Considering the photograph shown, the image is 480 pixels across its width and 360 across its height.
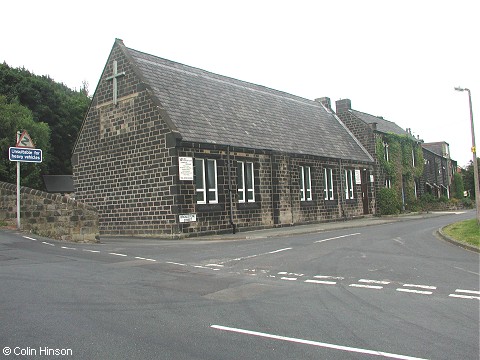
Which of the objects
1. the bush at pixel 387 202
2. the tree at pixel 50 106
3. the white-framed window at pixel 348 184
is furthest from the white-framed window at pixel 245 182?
the tree at pixel 50 106

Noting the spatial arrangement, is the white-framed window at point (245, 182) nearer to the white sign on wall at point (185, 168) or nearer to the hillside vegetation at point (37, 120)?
the white sign on wall at point (185, 168)

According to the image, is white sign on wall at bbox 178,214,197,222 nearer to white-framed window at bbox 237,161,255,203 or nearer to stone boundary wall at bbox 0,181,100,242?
white-framed window at bbox 237,161,255,203

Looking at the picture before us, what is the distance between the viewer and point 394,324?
19.8 ft

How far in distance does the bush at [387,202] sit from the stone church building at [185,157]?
8767 millimetres

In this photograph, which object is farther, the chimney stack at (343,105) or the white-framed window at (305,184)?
the chimney stack at (343,105)

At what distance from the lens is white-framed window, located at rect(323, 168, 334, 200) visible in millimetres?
30234

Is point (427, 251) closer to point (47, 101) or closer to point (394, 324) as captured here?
point (394, 324)

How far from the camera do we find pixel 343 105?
3966 cm

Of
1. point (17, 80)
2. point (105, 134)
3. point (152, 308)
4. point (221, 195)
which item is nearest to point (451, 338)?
point (152, 308)

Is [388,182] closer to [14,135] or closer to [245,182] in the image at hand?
[245,182]

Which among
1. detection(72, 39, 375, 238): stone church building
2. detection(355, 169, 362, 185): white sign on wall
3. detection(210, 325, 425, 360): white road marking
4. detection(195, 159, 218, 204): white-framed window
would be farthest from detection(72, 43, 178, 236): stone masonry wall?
detection(355, 169, 362, 185): white sign on wall

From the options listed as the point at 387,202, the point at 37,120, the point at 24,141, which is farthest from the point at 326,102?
the point at 37,120

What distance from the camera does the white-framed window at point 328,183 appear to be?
99.2 ft

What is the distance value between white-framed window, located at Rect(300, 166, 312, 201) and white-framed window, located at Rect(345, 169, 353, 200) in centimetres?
520
